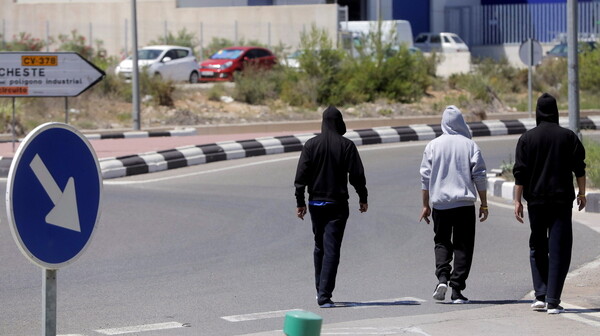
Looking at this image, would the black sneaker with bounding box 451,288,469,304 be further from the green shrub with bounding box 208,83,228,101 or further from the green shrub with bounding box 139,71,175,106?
the green shrub with bounding box 208,83,228,101

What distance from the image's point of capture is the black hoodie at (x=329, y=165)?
8469 mm

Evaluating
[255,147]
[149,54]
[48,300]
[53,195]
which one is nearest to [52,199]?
[53,195]

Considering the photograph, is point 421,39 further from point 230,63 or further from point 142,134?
point 142,134

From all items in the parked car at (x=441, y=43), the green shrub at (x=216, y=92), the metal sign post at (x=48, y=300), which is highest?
the parked car at (x=441, y=43)

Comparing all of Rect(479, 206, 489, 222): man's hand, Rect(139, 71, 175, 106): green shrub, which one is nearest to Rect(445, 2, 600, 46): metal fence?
Rect(139, 71, 175, 106): green shrub

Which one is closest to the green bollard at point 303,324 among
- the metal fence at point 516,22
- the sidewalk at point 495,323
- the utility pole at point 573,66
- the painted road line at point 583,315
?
the sidewalk at point 495,323

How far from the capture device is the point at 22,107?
2778cm

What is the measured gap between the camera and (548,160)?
8.01m

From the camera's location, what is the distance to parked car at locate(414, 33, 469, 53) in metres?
53.7

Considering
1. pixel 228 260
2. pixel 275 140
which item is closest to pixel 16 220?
pixel 228 260

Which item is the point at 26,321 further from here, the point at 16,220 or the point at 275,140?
the point at 275,140

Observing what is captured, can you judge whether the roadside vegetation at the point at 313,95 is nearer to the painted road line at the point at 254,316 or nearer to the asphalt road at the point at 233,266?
the asphalt road at the point at 233,266

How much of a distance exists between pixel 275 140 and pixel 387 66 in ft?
41.9

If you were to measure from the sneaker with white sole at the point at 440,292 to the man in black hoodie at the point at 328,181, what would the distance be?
31.3 inches
